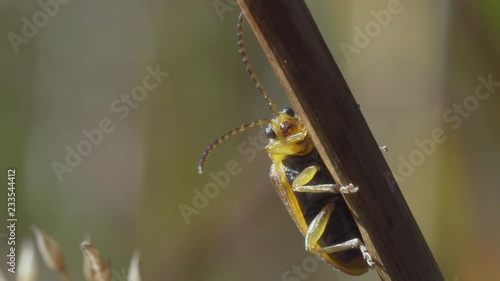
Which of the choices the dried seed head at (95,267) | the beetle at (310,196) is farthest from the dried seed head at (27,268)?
the beetle at (310,196)

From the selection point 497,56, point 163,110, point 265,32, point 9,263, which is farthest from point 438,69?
point 9,263

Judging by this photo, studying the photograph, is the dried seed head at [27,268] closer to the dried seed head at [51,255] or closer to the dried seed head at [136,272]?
the dried seed head at [51,255]

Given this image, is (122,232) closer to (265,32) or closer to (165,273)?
(165,273)

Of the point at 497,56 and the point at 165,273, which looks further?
the point at 165,273

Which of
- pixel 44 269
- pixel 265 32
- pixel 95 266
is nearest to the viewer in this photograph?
pixel 265 32

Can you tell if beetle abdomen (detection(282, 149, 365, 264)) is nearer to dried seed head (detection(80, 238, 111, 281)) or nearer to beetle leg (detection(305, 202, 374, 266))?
beetle leg (detection(305, 202, 374, 266))
